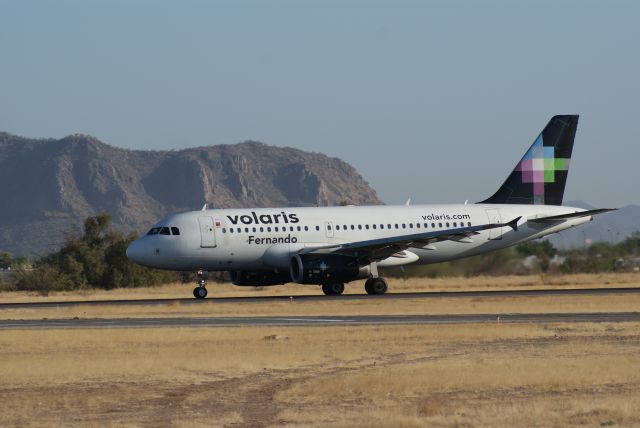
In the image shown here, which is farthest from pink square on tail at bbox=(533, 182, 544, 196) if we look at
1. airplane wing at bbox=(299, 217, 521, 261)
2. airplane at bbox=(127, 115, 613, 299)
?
airplane wing at bbox=(299, 217, 521, 261)

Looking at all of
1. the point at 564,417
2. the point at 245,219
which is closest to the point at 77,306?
the point at 245,219

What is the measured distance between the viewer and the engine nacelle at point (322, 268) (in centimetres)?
5006

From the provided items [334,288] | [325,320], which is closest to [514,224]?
[334,288]

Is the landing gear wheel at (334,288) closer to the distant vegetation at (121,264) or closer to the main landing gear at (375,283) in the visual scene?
the main landing gear at (375,283)

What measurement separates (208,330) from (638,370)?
14015 millimetres

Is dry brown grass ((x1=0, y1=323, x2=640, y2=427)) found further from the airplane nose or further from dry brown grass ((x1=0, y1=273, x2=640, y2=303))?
dry brown grass ((x1=0, y1=273, x2=640, y2=303))

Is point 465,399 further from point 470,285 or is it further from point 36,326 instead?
point 470,285

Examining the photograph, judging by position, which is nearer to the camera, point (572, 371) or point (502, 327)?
point (572, 371)

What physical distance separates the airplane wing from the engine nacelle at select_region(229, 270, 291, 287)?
2.51 m

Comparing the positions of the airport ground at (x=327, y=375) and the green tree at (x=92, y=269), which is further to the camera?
the green tree at (x=92, y=269)

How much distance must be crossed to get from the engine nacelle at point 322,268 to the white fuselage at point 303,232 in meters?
1.56

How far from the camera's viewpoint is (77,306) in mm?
48188

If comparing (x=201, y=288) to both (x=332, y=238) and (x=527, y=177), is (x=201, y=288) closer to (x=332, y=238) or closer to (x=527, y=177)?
(x=332, y=238)

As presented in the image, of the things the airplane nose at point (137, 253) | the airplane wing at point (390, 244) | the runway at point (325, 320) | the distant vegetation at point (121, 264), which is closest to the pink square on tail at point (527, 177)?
the distant vegetation at point (121, 264)
